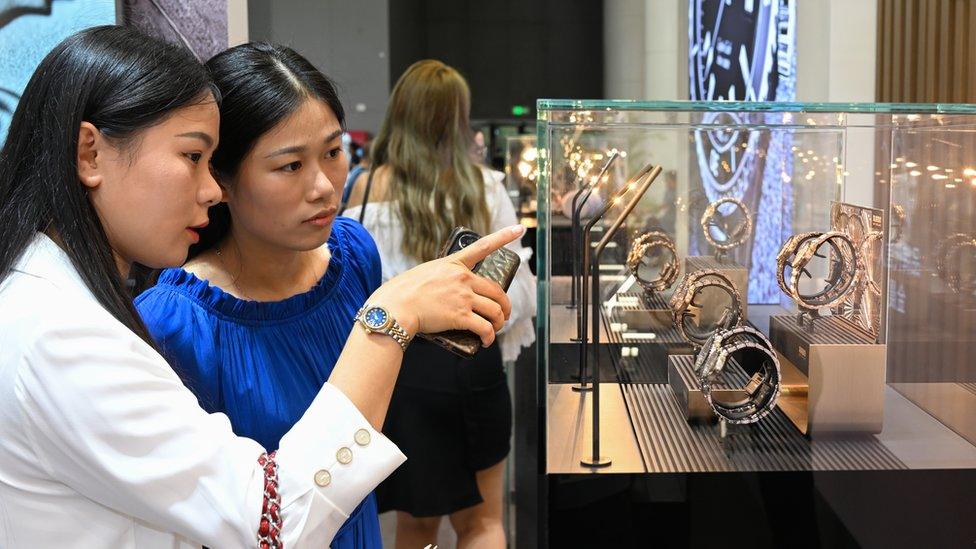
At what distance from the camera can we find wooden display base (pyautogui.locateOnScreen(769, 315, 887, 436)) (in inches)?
67.1

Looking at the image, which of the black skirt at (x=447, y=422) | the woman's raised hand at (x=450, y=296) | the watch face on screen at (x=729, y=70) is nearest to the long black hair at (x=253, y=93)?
the woman's raised hand at (x=450, y=296)

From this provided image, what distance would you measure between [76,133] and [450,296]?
1.31ft

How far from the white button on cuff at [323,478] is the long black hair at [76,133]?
0.22m

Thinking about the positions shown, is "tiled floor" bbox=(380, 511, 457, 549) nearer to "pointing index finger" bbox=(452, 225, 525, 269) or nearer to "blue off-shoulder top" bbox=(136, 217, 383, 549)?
"blue off-shoulder top" bbox=(136, 217, 383, 549)

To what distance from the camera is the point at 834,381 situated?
1703 mm

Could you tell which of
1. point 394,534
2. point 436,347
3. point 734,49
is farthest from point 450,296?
point 734,49

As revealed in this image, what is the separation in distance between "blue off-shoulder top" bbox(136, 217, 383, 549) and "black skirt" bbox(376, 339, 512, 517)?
38.5 inches

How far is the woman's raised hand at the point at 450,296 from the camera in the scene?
1.05m

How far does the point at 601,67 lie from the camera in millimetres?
11375

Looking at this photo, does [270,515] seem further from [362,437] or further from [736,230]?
[736,230]

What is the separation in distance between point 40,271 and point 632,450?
41.8 inches

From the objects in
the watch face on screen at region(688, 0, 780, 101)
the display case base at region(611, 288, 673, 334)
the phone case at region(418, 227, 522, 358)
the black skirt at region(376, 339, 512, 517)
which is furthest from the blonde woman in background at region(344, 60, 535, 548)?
the watch face on screen at region(688, 0, 780, 101)

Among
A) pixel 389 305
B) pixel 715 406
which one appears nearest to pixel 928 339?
pixel 715 406

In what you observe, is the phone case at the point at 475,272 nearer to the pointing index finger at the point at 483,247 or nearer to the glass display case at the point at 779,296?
the pointing index finger at the point at 483,247
